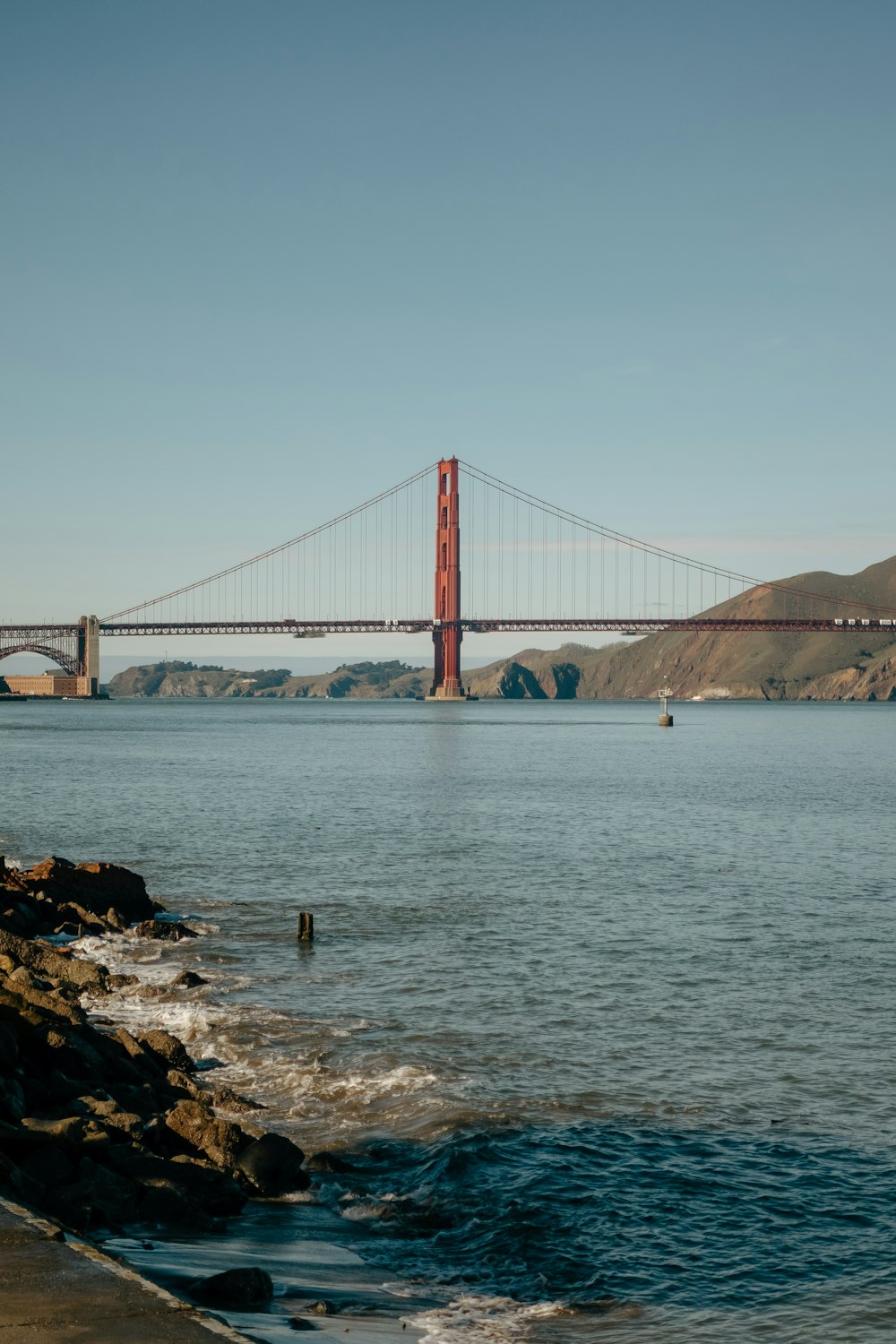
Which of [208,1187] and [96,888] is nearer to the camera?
[208,1187]

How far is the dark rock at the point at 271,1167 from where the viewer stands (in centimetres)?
869

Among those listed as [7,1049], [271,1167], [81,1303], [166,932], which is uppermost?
[81,1303]

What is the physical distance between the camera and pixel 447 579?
136m

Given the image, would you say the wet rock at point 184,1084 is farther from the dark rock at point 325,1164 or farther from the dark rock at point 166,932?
the dark rock at point 166,932

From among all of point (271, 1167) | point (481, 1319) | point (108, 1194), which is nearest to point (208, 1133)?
point (271, 1167)

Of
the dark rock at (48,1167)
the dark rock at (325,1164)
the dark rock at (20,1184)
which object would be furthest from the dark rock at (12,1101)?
the dark rock at (325,1164)

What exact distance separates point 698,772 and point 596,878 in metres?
34.5

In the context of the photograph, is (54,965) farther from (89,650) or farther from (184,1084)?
(89,650)

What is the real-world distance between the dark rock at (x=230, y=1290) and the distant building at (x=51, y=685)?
572ft

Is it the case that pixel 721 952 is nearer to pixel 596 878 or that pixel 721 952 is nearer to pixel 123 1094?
pixel 596 878

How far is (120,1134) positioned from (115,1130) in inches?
2.5

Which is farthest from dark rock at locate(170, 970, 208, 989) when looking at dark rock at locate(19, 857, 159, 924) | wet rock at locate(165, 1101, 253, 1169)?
wet rock at locate(165, 1101, 253, 1169)

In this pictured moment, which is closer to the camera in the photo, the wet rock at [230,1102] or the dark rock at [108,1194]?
the dark rock at [108,1194]

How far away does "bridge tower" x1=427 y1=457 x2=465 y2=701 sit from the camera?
5276 inches
